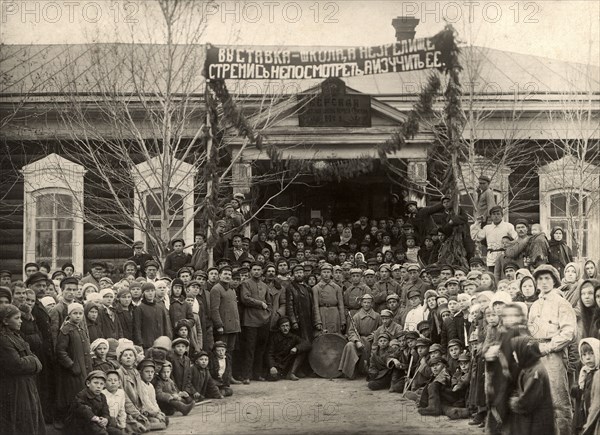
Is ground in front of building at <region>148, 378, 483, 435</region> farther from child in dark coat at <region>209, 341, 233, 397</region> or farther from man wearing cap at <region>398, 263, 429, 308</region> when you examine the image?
man wearing cap at <region>398, 263, 429, 308</region>

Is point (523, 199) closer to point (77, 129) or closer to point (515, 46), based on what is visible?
point (515, 46)

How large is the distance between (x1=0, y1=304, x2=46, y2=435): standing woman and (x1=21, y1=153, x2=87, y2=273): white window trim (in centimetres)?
980

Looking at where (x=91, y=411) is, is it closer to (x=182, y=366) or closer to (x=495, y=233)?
(x=182, y=366)

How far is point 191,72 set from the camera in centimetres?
1516

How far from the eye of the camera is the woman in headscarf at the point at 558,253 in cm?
1242

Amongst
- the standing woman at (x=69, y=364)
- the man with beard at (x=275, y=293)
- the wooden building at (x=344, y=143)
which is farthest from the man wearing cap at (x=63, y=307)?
the wooden building at (x=344, y=143)

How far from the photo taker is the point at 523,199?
18359 millimetres

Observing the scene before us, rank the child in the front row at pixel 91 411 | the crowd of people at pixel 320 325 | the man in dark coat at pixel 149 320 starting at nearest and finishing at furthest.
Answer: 1. the crowd of people at pixel 320 325
2. the child in the front row at pixel 91 411
3. the man in dark coat at pixel 149 320

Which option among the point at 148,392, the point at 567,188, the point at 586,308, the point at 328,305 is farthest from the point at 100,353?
the point at 567,188

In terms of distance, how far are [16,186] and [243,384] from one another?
8.06 metres

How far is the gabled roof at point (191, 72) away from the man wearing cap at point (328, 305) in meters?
4.00

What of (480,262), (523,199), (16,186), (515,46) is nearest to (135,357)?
(480,262)

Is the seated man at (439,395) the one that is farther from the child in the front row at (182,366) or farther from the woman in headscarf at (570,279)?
the child in the front row at (182,366)

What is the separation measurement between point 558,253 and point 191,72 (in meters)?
7.04
